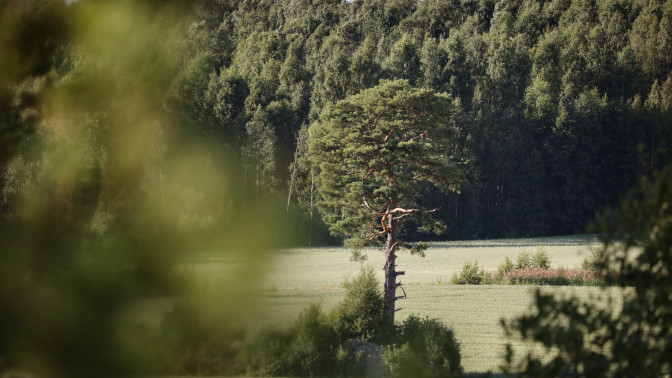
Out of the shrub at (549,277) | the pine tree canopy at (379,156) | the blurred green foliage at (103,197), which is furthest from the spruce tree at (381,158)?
the blurred green foliage at (103,197)

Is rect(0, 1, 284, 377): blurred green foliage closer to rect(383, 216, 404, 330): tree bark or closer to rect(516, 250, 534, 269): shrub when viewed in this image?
rect(383, 216, 404, 330): tree bark

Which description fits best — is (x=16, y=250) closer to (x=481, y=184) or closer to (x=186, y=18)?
(x=186, y=18)

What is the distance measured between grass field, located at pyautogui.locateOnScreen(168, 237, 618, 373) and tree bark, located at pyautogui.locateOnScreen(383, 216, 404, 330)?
1664 millimetres

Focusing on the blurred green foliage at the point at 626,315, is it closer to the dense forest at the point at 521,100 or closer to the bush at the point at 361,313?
the bush at the point at 361,313

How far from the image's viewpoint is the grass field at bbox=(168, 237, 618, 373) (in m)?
1.88

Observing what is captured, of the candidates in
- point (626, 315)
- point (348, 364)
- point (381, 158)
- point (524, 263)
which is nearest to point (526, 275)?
point (524, 263)

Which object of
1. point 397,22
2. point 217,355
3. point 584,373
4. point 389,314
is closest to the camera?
point 217,355

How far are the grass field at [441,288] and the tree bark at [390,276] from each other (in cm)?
166

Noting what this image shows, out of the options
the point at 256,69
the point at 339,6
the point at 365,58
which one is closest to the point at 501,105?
the point at 365,58

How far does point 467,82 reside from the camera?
204 feet

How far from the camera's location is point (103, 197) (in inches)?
67.8

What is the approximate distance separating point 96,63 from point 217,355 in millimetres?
987

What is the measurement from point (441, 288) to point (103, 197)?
33.8 m

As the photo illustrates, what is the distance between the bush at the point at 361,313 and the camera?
58.5 feet
